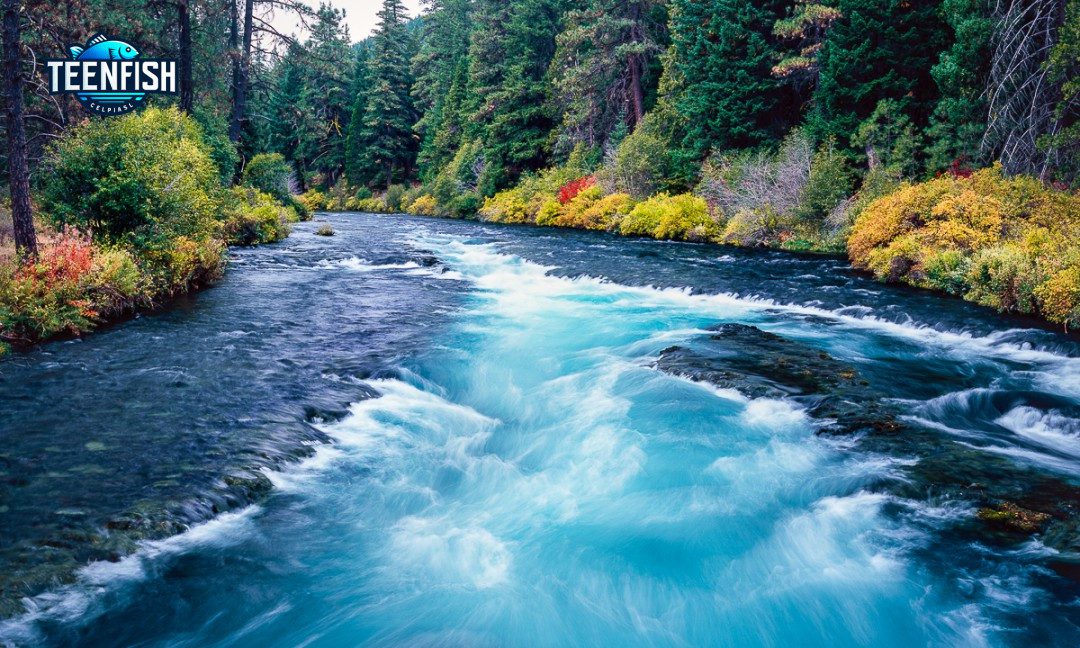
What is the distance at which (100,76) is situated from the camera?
54.1ft

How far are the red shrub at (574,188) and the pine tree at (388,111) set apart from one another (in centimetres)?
3559

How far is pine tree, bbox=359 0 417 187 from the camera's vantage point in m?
65.5

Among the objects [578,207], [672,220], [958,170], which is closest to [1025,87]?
[958,170]

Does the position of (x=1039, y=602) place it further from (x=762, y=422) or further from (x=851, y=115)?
(x=851, y=115)

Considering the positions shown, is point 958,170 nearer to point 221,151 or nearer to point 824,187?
point 824,187

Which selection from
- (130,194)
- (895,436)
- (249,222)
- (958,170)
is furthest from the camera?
(249,222)

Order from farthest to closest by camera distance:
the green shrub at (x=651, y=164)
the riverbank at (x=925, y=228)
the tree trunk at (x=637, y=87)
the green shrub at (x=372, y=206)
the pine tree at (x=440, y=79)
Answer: the green shrub at (x=372, y=206)
the pine tree at (x=440, y=79)
the tree trunk at (x=637, y=87)
the green shrub at (x=651, y=164)
the riverbank at (x=925, y=228)

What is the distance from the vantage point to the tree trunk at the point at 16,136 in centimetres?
1014

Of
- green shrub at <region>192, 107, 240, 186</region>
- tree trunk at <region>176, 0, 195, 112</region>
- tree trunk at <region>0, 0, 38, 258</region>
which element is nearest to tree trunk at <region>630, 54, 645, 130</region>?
green shrub at <region>192, 107, 240, 186</region>

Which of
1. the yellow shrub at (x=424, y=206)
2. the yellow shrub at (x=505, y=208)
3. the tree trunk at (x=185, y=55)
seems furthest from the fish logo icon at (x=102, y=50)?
the yellow shrub at (x=424, y=206)

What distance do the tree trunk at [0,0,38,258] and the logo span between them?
5.72 meters

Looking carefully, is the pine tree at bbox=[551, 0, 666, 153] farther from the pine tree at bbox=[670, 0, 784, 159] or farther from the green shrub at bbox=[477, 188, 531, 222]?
the pine tree at bbox=[670, 0, 784, 159]

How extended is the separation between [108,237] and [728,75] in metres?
23.7

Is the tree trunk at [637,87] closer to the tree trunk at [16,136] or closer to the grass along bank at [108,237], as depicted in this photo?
the grass along bank at [108,237]
